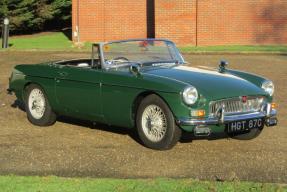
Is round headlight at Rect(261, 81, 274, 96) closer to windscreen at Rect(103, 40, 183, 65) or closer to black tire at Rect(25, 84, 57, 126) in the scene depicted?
windscreen at Rect(103, 40, 183, 65)

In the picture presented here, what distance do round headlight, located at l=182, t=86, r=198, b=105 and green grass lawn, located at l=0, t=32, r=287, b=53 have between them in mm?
15814

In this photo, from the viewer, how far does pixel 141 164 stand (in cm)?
695


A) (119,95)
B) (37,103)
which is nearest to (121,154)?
(119,95)

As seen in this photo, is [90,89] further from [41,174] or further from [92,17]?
[92,17]

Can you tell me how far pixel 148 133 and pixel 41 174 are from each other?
1.69m

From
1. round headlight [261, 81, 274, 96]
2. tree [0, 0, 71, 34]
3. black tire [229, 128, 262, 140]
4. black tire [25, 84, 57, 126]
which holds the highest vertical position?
tree [0, 0, 71, 34]

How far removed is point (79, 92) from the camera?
28.1ft

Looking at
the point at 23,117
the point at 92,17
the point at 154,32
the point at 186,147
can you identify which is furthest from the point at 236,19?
the point at 186,147

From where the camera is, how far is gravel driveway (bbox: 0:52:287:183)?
21.6 feet

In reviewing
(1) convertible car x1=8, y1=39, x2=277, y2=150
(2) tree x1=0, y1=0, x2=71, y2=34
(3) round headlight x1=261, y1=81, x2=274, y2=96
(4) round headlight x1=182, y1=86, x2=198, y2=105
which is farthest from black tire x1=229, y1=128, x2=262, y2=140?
(2) tree x1=0, y1=0, x2=71, y2=34

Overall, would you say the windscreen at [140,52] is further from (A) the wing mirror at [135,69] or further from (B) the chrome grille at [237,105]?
(B) the chrome grille at [237,105]

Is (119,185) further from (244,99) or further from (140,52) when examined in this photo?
(140,52)

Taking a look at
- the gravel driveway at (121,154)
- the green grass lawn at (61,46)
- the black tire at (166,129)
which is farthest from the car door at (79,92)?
the green grass lawn at (61,46)

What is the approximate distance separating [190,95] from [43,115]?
2.76m
